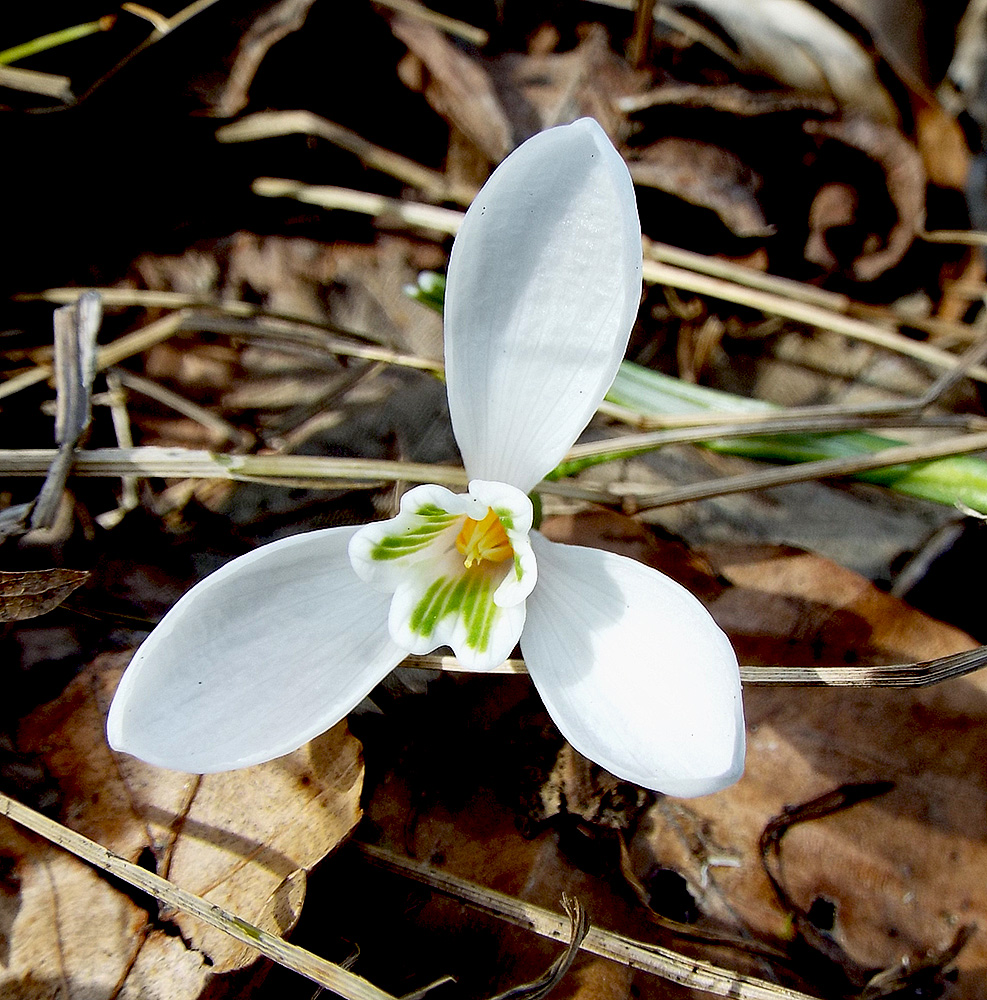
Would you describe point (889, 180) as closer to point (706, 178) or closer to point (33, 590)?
point (706, 178)

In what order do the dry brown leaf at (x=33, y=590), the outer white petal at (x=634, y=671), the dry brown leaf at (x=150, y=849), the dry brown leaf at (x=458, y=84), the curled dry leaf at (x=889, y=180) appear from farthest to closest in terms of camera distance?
the curled dry leaf at (x=889, y=180), the dry brown leaf at (x=458, y=84), the dry brown leaf at (x=33, y=590), the dry brown leaf at (x=150, y=849), the outer white petal at (x=634, y=671)

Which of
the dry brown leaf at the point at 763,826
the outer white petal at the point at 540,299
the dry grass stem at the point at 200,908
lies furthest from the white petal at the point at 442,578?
the dry grass stem at the point at 200,908

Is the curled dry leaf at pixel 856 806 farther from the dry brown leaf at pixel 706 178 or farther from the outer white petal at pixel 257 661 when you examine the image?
the dry brown leaf at pixel 706 178

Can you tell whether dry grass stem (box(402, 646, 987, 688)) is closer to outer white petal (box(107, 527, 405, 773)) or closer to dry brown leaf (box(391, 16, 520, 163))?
outer white petal (box(107, 527, 405, 773))

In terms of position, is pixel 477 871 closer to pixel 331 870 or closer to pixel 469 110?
pixel 331 870

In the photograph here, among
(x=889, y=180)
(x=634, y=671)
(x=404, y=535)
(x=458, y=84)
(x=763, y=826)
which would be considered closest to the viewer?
(x=634, y=671)

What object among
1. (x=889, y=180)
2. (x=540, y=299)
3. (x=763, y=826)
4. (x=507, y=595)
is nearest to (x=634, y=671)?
(x=507, y=595)

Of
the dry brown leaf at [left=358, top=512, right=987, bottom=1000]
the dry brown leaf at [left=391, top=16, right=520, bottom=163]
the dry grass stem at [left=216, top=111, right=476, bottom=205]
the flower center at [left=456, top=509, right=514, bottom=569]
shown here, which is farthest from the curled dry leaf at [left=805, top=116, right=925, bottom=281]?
the flower center at [left=456, top=509, right=514, bottom=569]
